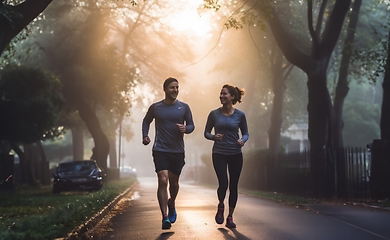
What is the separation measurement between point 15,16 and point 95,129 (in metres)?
22.6

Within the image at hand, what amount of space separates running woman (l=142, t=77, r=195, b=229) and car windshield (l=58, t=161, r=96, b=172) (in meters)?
20.0

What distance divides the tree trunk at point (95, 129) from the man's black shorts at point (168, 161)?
25.7 meters

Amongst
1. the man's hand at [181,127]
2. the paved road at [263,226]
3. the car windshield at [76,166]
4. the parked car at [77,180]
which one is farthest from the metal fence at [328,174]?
the man's hand at [181,127]

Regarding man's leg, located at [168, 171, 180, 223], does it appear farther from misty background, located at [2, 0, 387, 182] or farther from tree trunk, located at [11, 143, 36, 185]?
tree trunk, located at [11, 143, 36, 185]

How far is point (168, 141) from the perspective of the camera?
9.94 metres

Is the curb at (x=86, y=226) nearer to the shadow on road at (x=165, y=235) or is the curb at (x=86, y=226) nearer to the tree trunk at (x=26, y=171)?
the shadow on road at (x=165, y=235)

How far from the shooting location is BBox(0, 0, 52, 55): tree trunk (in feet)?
46.9

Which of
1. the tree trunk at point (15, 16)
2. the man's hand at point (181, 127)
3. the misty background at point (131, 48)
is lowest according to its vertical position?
the man's hand at point (181, 127)

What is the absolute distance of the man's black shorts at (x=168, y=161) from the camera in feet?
32.3

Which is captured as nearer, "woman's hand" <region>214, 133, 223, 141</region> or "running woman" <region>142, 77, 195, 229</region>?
"running woman" <region>142, 77, 195, 229</region>

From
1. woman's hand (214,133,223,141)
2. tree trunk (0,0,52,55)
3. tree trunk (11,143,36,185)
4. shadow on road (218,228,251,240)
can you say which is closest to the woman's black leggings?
woman's hand (214,133,223,141)

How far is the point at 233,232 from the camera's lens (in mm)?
9852

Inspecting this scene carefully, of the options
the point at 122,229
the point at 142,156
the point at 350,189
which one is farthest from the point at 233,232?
the point at 142,156

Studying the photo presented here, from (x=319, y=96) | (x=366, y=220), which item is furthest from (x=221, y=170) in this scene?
(x=319, y=96)
